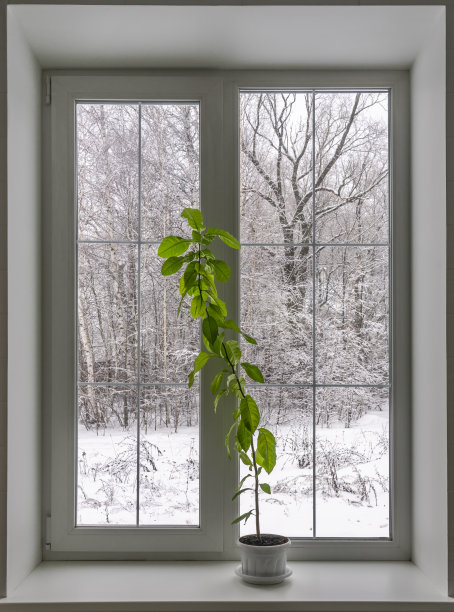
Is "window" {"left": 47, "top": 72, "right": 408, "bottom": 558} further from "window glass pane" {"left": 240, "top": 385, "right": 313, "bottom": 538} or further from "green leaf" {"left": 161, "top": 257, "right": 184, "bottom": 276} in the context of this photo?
"green leaf" {"left": 161, "top": 257, "right": 184, "bottom": 276}

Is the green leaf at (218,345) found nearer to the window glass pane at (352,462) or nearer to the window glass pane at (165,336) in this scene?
the window glass pane at (165,336)

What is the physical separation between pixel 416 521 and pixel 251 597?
59cm

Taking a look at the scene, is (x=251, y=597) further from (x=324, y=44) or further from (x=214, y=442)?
(x=324, y=44)

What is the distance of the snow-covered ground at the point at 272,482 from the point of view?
2.07 meters

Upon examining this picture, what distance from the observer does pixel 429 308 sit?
1878 millimetres

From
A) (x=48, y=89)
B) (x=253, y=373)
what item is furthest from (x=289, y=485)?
(x=48, y=89)

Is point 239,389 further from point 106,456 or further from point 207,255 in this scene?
point 106,456

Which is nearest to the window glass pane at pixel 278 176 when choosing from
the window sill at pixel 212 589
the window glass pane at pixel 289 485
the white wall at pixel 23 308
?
the window glass pane at pixel 289 485

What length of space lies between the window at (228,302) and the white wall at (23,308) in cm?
8

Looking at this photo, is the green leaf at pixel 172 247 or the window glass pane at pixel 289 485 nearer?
the green leaf at pixel 172 247

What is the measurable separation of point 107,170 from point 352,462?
47.3 inches

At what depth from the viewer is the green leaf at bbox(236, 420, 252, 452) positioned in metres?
1.81

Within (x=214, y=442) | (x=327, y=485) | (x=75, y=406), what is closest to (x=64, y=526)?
(x=75, y=406)

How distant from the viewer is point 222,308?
185 centimetres
